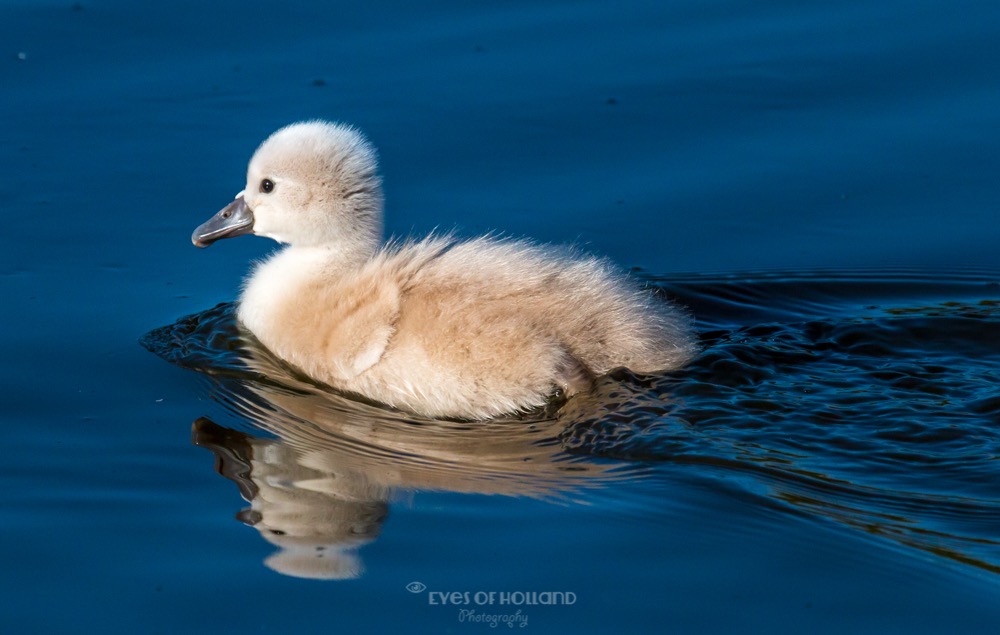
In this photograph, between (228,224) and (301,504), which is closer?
(301,504)

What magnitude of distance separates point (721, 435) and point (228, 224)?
2.52 metres

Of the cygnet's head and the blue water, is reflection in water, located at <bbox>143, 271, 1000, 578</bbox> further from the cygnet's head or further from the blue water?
the cygnet's head

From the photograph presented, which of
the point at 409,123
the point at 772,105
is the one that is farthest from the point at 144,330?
the point at 772,105

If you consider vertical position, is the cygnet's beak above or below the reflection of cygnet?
above

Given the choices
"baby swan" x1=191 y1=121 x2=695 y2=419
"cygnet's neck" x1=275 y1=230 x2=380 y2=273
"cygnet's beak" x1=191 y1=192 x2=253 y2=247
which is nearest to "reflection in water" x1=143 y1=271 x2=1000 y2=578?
"baby swan" x1=191 y1=121 x2=695 y2=419

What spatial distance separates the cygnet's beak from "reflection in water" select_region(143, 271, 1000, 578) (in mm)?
359

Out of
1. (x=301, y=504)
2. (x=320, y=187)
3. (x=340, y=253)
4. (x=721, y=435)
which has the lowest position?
(x=301, y=504)

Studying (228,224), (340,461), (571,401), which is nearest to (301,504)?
(340,461)

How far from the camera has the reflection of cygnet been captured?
500 centimetres

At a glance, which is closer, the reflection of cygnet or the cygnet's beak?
the reflection of cygnet

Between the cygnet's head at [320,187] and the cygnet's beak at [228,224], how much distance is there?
0.42 feet

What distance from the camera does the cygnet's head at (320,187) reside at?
659 centimetres

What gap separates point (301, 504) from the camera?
5355 mm

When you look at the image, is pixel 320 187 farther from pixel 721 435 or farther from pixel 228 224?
pixel 721 435
